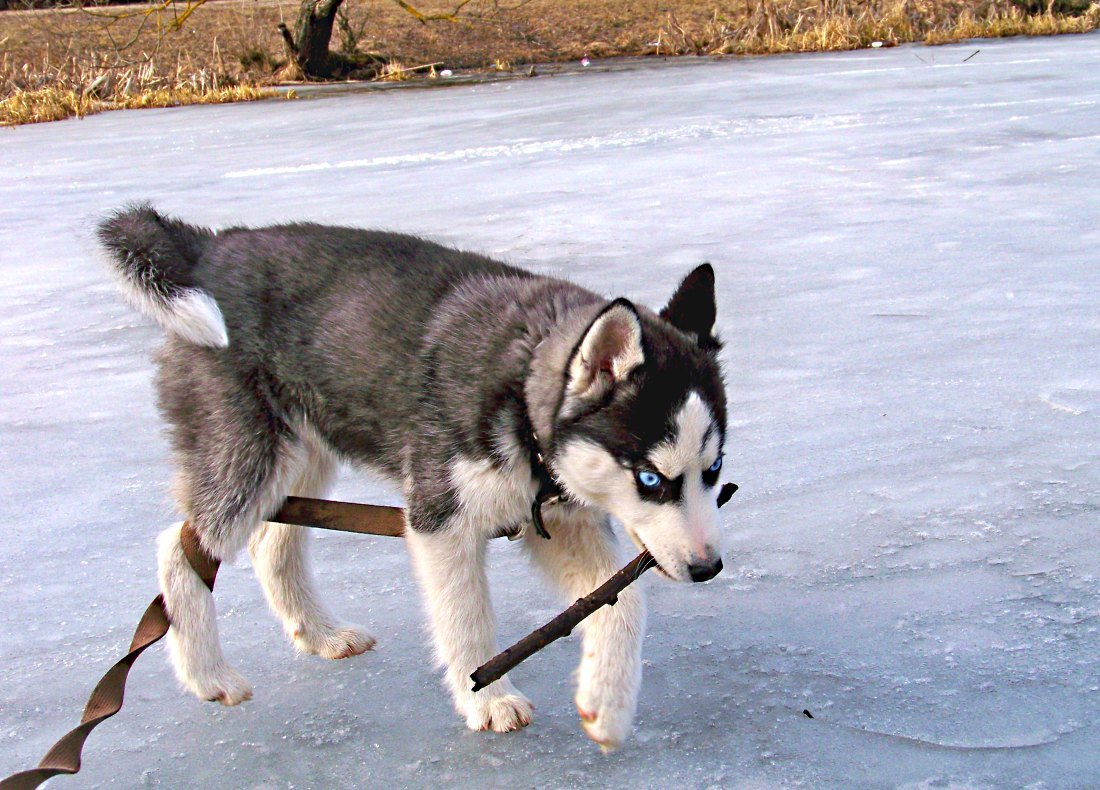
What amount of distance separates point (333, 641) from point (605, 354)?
1195 mm

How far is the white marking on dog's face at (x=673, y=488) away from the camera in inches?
113

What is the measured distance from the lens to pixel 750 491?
14.2 feet

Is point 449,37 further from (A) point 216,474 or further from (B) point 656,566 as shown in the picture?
(B) point 656,566

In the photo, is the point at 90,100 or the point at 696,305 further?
the point at 90,100

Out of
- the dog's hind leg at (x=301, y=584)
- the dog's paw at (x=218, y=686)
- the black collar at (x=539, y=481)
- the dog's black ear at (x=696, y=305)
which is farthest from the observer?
the dog's hind leg at (x=301, y=584)

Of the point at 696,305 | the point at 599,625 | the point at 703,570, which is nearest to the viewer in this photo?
the point at 703,570

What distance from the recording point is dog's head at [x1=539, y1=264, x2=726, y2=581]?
288cm

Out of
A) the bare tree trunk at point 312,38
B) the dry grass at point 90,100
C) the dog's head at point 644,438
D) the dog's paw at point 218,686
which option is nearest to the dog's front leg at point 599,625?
the dog's head at point 644,438

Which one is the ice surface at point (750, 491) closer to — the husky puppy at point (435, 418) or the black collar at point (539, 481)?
the husky puppy at point (435, 418)

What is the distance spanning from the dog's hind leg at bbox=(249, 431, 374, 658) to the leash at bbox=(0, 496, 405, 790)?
18 centimetres

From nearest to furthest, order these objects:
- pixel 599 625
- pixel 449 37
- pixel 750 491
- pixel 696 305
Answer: pixel 599 625
pixel 696 305
pixel 750 491
pixel 449 37

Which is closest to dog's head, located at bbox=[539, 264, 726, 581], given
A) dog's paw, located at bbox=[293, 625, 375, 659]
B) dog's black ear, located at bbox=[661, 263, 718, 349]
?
dog's black ear, located at bbox=[661, 263, 718, 349]

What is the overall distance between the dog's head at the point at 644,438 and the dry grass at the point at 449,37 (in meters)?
12.8

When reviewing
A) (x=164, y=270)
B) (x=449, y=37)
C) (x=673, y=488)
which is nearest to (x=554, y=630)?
(x=673, y=488)
